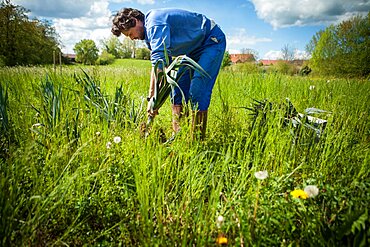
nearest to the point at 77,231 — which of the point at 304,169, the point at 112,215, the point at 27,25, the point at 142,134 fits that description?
the point at 112,215

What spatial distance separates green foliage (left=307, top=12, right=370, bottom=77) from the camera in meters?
14.2

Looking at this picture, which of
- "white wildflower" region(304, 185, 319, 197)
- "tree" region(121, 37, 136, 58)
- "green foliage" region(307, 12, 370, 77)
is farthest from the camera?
"tree" region(121, 37, 136, 58)

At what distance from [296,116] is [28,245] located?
1.88 metres

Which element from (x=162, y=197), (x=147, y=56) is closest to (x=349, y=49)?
(x=147, y=56)

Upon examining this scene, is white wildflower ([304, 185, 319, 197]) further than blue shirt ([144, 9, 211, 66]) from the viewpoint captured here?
No

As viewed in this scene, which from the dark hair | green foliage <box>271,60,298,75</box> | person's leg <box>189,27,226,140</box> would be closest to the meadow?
person's leg <box>189,27,226,140</box>

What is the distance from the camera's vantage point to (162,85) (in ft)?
5.97

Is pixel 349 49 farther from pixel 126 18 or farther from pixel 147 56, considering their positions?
pixel 126 18

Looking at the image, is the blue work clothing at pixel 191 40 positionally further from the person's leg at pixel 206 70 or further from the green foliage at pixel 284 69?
the green foliage at pixel 284 69

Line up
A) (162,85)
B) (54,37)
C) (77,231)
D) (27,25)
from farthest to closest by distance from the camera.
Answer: (54,37), (27,25), (162,85), (77,231)

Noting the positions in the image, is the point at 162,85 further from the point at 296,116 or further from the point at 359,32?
the point at 359,32

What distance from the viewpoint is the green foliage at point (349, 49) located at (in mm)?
14203

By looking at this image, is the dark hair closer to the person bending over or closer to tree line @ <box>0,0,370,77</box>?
the person bending over

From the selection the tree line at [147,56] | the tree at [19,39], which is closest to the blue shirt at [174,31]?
the tree line at [147,56]
